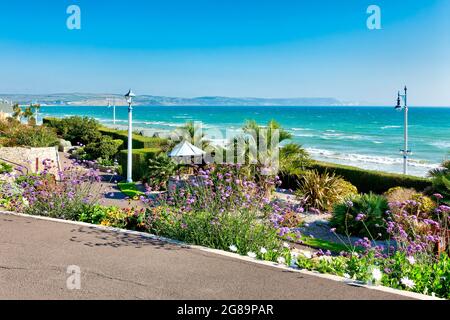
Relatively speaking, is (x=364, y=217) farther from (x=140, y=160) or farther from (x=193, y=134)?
(x=140, y=160)

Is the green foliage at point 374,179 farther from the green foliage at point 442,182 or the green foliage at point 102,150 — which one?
the green foliage at point 102,150

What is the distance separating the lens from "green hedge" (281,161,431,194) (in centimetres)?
1279

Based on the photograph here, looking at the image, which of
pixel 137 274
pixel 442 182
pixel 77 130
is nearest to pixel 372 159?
pixel 77 130

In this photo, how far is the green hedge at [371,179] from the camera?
12.8 meters

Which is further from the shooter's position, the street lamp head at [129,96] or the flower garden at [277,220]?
the street lamp head at [129,96]

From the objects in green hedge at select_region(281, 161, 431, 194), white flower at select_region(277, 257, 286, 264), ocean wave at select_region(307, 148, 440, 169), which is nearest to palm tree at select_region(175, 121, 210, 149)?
green hedge at select_region(281, 161, 431, 194)

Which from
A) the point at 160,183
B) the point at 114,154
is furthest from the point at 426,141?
the point at 160,183

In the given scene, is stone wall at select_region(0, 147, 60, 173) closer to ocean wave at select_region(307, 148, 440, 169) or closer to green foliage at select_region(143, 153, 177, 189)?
green foliage at select_region(143, 153, 177, 189)

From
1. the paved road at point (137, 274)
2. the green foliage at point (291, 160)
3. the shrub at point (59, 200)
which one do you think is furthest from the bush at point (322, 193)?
the paved road at point (137, 274)

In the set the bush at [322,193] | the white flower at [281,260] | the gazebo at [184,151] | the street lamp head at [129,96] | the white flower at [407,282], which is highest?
the street lamp head at [129,96]

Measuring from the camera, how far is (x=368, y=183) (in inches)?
552

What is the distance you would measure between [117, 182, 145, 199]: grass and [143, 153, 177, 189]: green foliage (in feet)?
2.02

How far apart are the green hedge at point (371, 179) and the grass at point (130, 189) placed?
177 inches

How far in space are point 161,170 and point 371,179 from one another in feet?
20.9
